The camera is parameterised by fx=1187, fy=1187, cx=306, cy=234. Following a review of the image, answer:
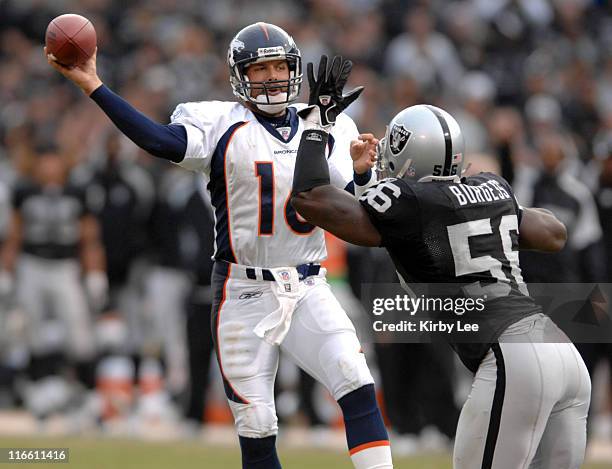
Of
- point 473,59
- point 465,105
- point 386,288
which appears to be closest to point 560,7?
point 473,59

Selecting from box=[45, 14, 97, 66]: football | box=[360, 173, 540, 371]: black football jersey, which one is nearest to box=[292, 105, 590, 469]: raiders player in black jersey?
box=[360, 173, 540, 371]: black football jersey

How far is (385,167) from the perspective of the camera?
4688 millimetres

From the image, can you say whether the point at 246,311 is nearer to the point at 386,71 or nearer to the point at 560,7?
the point at 386,71

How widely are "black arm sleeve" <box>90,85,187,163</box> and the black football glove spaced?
2.14 ft

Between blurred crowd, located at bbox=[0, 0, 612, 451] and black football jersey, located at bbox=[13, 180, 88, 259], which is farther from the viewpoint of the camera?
black football jersey, located at bbox=[13, 180, 88, 259]

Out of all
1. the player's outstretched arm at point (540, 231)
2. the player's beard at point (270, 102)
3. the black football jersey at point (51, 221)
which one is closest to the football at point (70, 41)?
the player's beard at point (270, 102)

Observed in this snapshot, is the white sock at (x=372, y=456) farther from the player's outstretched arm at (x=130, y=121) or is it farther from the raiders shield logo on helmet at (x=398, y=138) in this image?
the player's outstretched arm at (x=130, y=121)

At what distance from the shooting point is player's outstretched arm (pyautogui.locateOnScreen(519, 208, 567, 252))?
183 inches

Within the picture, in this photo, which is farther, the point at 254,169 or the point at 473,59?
the point at 473,59

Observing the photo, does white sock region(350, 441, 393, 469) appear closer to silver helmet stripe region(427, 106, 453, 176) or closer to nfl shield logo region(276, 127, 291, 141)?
silver helmet stripe region(427, 106, 453, 176)

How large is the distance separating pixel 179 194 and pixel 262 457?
5595 millimetres

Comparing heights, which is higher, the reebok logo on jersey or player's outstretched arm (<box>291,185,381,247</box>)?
player's outstretched arm (<box>291,185,381,247</box>)

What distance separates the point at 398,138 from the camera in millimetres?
4539

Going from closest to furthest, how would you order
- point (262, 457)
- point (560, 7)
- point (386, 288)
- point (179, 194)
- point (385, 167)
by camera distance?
point (385, 167) → point (262, 457) → point (386, 288) → point (179, 194) → point (560, 7)
